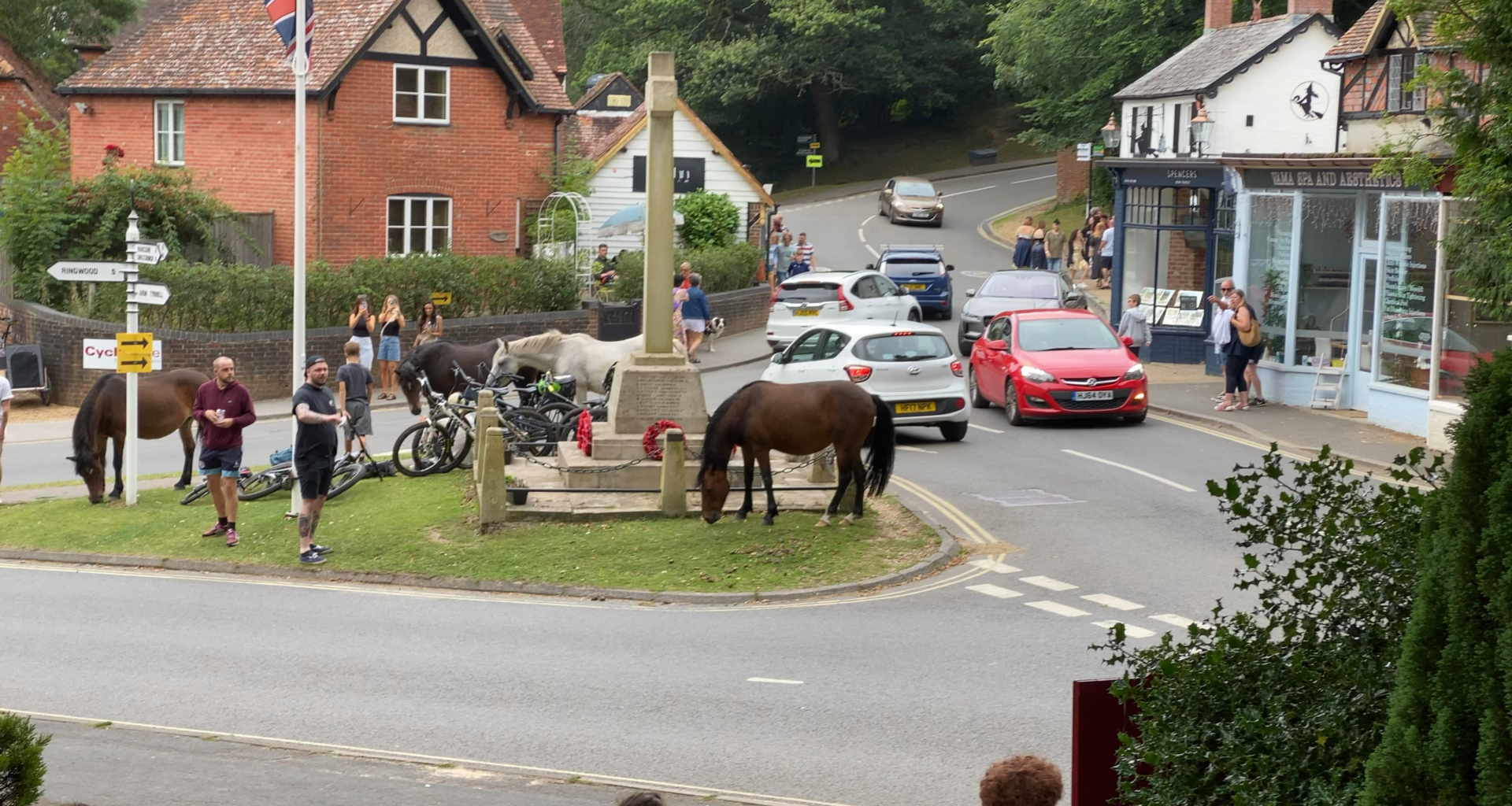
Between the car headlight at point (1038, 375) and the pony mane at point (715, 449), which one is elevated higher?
the car headlight at point (1038, 375)

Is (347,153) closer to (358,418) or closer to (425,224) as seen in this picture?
(425,224)

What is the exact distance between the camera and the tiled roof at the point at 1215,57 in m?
35.6

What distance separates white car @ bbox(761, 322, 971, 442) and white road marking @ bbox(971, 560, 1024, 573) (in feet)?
20.8

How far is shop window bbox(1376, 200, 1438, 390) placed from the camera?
79.9 feet

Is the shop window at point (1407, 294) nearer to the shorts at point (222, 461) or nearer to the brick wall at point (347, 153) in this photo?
the shorts at point (222, 461)

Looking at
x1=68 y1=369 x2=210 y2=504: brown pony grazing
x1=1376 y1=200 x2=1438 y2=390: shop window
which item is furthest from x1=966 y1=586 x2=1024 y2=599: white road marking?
x1=1376 y1=200 x2=1438 y2=390: shop window

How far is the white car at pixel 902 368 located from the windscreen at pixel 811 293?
34.1ft

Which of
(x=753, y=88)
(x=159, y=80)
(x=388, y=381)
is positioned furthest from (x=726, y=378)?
(x=753, y=88)

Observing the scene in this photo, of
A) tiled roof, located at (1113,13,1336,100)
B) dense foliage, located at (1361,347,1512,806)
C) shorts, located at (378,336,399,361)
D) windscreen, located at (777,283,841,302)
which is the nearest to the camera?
dense foliage, located at (1361,347,1512,806)

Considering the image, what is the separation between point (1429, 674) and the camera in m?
4.87

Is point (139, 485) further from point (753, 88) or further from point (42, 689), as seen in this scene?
point (753, 88)

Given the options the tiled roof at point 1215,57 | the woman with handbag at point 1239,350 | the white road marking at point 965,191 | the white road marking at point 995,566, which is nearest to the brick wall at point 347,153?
the tiled roof at point 1215,57

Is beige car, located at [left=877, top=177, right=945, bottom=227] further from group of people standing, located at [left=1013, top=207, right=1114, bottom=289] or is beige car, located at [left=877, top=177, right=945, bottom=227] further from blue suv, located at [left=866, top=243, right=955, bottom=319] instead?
blue suv, located at [left=866, top=243, right=955, bottom=319]

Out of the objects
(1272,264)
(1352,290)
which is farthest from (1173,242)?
(1352,290)
